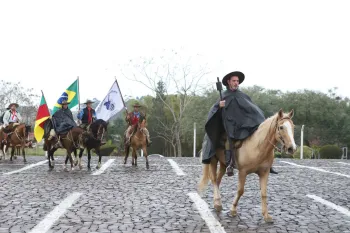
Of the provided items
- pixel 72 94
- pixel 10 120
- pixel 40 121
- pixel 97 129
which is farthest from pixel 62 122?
pixel 10 120

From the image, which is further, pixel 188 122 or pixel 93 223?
pixel 188 122

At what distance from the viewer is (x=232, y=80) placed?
8.46 meters

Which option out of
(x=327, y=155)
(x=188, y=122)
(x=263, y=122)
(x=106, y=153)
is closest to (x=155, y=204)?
(x=263, y=122)

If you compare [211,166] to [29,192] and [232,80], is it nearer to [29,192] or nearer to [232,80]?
[232,80]

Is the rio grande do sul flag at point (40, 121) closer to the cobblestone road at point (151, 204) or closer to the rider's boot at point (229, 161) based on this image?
the cobblestone road at point (151, 204)

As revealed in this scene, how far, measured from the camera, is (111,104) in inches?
790

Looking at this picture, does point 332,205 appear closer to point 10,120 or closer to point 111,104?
point 111,104

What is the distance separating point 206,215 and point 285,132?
7.21ft

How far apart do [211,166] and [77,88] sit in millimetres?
11832

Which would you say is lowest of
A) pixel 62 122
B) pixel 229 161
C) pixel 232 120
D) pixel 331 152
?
pixel 331 152

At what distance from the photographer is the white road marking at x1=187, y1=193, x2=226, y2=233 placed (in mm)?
7021

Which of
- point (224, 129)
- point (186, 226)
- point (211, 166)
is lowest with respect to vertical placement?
point (186, 226)

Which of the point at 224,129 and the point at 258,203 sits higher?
the point at 224,129

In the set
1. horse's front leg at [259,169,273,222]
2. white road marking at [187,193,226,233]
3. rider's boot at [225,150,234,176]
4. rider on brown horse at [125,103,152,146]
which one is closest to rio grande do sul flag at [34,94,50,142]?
rider on brown horse at [125,103,152,146]
